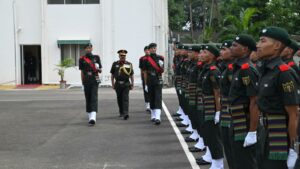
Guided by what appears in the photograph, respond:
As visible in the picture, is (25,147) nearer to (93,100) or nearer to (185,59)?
(93,100)

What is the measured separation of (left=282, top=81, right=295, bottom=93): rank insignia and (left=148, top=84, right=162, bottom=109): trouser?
909 cm

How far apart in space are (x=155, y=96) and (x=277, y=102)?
30.1 ft

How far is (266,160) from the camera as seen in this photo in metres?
4.89

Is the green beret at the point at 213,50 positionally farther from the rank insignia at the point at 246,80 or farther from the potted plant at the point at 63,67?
the potted plant at the point at 63,67

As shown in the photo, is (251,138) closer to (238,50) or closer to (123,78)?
(238,50)

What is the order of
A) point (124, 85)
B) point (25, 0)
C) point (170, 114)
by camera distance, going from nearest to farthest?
point (124, 85) → point (170, 114) → point (25, 0)

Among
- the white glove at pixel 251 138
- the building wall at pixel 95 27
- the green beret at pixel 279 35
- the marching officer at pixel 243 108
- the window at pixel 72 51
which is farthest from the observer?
the window at pixel 72 51

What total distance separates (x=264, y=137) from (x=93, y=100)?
925 centimetres

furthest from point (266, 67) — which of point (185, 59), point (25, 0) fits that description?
point (25, 0)

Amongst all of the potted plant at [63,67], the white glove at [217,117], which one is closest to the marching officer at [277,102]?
the white glove at [217,117]

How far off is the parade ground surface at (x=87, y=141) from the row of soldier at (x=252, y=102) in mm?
1136

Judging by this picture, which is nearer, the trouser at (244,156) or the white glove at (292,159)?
the white glove at (292,159)

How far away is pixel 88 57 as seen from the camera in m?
13.8

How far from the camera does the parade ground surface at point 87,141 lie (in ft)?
29.5
